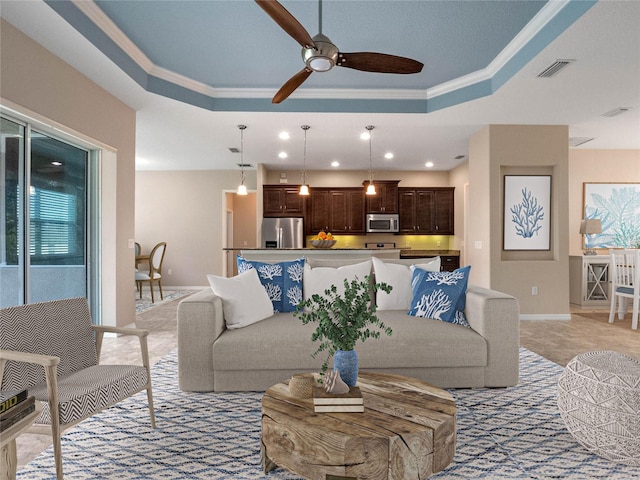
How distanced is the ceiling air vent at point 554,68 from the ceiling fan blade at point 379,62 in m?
1.54

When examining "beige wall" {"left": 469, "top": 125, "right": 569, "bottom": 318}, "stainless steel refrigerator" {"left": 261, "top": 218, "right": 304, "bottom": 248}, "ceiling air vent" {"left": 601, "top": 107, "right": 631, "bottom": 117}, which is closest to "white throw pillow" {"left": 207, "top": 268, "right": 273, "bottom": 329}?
"beige wall" {"left": 469, "top": 125, "right": 569, "bottom": 318}

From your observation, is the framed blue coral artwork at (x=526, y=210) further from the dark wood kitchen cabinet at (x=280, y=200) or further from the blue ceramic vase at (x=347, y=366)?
the blue ceramic vase at (x=347, y=366)

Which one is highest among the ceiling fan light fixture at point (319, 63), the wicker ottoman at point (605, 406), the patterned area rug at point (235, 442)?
the ceiling fan light fixture at point (319, 63)

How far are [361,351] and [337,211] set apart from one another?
6.19 meters

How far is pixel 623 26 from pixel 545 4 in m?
0.56

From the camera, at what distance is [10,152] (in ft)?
10.5

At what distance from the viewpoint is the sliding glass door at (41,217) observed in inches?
125

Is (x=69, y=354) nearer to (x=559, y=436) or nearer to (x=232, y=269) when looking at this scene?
(x=559, y=436)

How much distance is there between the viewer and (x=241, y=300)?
2850mm

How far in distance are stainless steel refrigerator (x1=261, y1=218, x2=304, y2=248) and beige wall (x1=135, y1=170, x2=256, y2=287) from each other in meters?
1.19

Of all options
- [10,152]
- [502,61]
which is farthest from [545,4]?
[10,152]

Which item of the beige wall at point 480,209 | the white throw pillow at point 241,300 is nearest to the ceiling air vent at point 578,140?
the beige wall at point 480,209

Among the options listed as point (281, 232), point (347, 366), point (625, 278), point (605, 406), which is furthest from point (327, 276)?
point (281, 232)

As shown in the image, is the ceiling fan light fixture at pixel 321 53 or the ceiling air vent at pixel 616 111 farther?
the ceiling air vent at pixel 616 111
